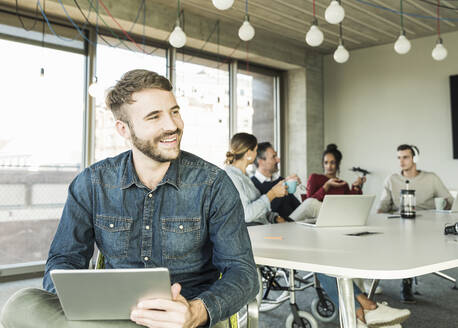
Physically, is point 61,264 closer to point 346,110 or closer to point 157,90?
point 157,90

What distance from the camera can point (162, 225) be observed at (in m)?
1.27

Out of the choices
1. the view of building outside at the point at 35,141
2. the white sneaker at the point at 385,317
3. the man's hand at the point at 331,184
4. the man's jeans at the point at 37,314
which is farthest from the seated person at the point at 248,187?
the view of building outside at the point at 35,141

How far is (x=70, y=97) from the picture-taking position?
15.0ft

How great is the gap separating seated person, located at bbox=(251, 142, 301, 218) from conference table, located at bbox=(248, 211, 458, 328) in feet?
3.18

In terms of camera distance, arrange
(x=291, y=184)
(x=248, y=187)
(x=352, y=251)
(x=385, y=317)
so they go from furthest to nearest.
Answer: (x=248, y=187) < (x=291, y=184) < (x=385, y=317) < (x=352, y=251)

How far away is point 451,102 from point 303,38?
214 centimetres

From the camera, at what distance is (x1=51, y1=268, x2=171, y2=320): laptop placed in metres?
0.90

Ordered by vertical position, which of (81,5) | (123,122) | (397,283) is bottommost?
(397,283)

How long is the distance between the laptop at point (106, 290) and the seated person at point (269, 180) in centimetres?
238

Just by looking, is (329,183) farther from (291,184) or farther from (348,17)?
(348,17)

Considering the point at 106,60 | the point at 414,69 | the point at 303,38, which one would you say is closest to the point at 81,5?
the point at 106,60

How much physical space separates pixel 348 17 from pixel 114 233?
483cm

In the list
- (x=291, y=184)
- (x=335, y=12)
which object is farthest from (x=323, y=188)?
(x=335, y=12)

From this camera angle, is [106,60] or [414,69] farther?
[414,69]
